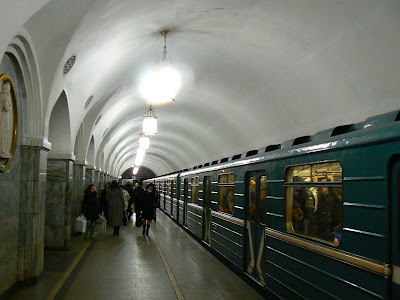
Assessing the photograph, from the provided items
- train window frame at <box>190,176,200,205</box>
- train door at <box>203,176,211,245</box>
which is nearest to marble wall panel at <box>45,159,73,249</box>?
train door at <box>203,176,211,245</box>

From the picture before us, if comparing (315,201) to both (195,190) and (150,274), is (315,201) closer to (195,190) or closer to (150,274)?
(150,274)

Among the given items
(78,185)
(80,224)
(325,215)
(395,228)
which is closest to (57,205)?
(80,224)

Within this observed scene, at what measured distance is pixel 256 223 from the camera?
7832 mm

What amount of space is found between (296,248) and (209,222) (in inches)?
245

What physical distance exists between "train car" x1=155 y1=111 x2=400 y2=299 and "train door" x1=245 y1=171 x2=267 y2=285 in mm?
17

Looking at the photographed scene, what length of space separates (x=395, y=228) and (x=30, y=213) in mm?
5880

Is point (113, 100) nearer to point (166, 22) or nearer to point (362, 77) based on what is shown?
point (166, 22)

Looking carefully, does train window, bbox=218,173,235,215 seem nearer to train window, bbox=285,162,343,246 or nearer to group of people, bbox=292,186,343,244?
train window, bbox=285,162,343,246

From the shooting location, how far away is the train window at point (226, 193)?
9.50m

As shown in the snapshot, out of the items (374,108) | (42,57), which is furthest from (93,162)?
(374,108)

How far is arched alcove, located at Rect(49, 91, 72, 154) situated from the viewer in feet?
33.9

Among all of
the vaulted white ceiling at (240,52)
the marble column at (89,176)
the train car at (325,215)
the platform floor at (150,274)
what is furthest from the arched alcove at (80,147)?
the train car at (325,215)

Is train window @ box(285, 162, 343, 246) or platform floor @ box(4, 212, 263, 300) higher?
train window @ box(285, 162, 343, 246)

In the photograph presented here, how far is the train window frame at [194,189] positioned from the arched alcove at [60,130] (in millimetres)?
4613
